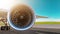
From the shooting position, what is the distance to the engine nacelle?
7246mm

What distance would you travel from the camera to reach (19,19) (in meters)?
7.25

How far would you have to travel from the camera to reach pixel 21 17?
722cm

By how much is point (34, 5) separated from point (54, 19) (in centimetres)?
82

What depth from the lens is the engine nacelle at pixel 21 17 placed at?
7.25m

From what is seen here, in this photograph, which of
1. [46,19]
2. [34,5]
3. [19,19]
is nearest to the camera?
[19,19]

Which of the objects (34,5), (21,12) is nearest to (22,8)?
(21,12)

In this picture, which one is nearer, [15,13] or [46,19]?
[15,13]

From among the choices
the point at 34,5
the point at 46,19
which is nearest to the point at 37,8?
the point at 34,5

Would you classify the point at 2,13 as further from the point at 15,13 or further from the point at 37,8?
the point at 15,13

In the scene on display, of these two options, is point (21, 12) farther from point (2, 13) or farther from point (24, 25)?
point (2, 13)

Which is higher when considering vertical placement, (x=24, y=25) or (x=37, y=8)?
(x=37, y=8)

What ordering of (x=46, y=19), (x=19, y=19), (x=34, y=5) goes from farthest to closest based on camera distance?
1. (x=46, y=19)
2. (x=34, y=5)
3. (x=19, y=19)

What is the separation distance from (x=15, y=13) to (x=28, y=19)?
17.2 inches

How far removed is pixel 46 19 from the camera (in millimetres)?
9609
